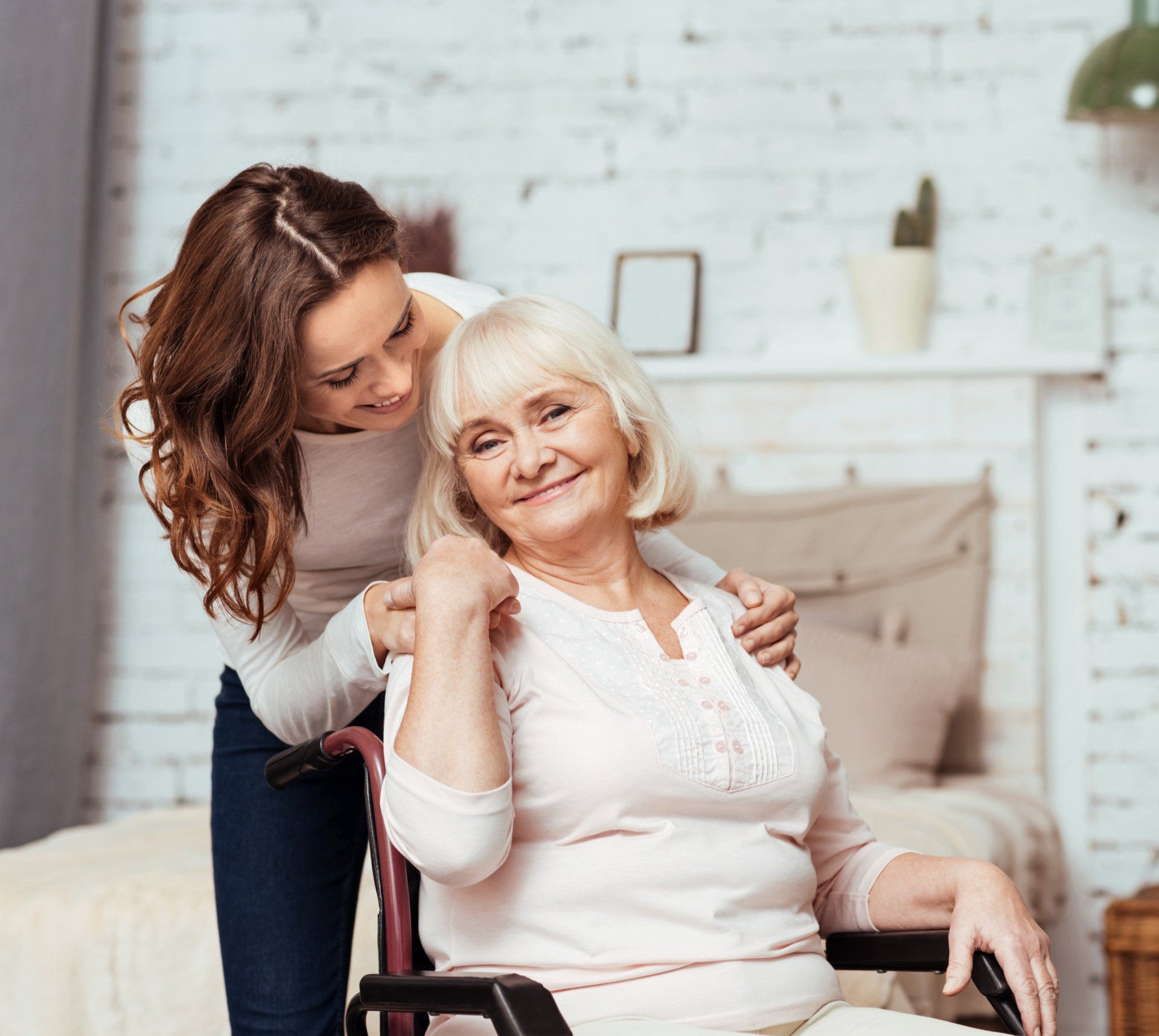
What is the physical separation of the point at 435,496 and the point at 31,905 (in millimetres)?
1076

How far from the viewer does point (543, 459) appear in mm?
1396

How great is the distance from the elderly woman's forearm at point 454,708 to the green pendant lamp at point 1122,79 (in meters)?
2.22

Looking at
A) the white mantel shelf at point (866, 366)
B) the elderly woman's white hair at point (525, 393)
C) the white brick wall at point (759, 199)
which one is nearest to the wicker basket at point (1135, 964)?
the white brick wall at point (759, 199)

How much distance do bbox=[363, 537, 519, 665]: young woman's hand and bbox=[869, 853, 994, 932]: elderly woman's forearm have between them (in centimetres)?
51

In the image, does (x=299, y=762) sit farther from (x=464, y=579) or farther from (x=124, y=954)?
(x=124, y=954)


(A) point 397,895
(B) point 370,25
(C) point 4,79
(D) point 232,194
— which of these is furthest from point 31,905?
(B) point 370,25

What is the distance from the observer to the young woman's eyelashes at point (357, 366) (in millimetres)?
1382

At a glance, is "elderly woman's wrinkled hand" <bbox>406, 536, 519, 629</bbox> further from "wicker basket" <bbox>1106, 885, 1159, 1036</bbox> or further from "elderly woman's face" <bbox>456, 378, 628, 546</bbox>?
"wicker basket" <bbox>1106, 885, 1159, 1036</bbox>

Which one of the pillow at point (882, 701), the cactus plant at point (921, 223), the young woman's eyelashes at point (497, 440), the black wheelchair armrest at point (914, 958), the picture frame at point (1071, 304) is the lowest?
the black wheelchair armrest at point (914, 958)

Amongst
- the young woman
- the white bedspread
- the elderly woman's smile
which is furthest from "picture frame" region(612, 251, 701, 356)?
the elderly woman's smile

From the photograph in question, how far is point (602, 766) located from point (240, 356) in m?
0.53

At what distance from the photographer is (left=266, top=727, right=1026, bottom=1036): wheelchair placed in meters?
1.04

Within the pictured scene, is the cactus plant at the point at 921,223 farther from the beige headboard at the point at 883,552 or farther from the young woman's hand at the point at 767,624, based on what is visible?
the young woman's hand at the point at 767,624

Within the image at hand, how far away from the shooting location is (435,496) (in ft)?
4.85
